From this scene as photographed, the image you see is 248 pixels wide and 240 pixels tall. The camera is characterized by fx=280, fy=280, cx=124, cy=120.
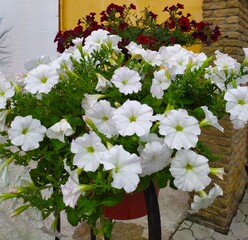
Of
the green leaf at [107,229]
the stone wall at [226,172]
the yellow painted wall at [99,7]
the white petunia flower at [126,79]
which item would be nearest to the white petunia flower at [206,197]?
the green leaf at [107,229]

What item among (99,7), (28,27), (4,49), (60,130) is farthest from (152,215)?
(4,49)

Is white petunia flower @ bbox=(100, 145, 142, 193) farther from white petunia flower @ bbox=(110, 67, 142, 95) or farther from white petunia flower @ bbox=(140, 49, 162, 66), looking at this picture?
white petunia flower @ bbox=(140, 49, 162, 66)

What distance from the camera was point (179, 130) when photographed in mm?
686

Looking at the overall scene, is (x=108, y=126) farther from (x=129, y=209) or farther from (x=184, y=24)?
(x=184, y=24)

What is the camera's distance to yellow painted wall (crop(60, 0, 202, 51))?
2.71 m

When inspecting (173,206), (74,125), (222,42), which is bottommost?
(173,206)

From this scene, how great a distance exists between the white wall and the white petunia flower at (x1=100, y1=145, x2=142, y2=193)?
142 inches

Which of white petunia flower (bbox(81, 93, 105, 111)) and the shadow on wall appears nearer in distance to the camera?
white petunia flower (bbox(81, 93, 105, 111))

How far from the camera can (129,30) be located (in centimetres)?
221

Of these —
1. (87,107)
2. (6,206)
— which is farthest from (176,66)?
(6,206)

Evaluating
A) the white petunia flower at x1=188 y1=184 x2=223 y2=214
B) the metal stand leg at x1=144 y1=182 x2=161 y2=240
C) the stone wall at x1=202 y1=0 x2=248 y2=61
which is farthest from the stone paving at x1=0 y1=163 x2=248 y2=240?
the white petunia flower at x1=188 y1=184 x2=223 y2=214

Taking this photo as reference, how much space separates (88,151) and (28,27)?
400cm

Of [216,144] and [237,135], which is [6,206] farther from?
[237,135]

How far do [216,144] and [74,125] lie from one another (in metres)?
1.96
